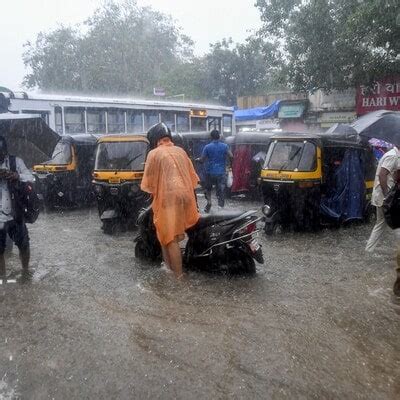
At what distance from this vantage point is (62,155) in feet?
41.3

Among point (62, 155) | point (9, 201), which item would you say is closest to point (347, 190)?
point (9, 201)

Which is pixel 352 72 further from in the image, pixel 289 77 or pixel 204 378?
pixel 204 378

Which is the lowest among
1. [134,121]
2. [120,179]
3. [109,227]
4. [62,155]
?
[109,227]

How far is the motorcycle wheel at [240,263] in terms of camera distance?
626 cm

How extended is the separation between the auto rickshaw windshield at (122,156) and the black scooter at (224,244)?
140 inches

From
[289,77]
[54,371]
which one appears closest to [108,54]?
[289,77]

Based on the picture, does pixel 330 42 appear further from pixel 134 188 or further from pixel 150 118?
pixel 134 188

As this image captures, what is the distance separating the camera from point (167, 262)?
6.32 metres

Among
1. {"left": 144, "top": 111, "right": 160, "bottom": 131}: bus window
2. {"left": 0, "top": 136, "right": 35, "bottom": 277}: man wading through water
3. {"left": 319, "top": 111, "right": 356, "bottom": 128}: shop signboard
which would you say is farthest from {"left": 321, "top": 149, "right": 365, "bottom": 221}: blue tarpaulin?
{"left": 319, "top": 111, "right": 356, "bottom": 128}: shop signboard

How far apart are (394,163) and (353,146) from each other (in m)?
2.55

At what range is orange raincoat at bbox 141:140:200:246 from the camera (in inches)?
237

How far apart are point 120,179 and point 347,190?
13.2 feet

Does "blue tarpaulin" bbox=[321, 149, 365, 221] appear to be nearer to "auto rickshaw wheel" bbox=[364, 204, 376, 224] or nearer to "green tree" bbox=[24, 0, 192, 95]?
"auto rickshaw wheel" bbox=[364, 204, 376, 224]

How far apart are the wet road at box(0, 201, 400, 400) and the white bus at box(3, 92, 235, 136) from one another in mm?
8840
